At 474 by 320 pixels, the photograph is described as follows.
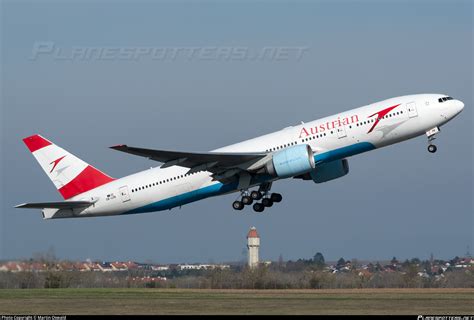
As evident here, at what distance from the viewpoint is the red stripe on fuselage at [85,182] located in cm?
5312

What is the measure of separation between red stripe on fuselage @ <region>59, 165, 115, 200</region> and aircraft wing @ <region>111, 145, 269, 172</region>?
6.42 meters

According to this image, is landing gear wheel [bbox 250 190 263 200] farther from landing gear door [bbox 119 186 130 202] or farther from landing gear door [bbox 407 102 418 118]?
landing gear door [bbox 407 102 418 118]

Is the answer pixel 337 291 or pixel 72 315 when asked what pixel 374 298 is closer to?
pixel 337 291

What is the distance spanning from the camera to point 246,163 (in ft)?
160

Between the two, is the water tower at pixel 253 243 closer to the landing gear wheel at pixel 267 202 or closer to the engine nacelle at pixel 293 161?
the landing gear wheel at pixel 267 202

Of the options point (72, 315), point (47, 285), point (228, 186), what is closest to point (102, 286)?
point (47, 285)

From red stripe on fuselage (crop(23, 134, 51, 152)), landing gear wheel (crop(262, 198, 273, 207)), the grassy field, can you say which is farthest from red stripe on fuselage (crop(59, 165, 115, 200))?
landing gear wheel (crop(262, 198, 273, 207))

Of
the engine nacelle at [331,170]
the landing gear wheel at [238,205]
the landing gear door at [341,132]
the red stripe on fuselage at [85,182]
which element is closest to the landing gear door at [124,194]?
the red stripe on fuselage at [85,182]

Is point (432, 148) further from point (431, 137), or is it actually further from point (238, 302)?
point (238, 302)

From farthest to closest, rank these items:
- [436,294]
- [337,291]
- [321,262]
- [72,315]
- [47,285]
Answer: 1. [321,262]
2. [47,285]
3. [337,291]
4. [436,294]
5. [72,315]

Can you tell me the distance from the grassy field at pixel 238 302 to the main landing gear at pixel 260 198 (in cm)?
451

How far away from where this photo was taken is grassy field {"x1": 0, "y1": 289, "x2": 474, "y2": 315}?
3878 cm

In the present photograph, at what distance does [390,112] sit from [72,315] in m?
18.4

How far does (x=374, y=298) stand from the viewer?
44719 mm
